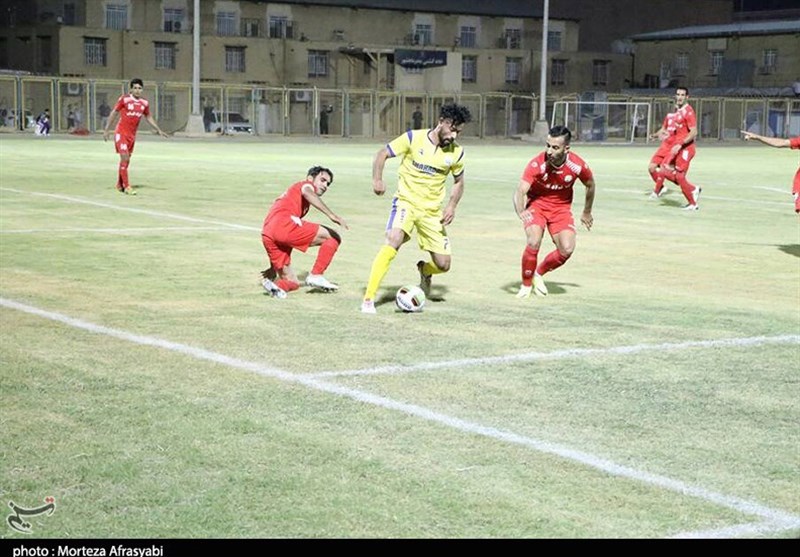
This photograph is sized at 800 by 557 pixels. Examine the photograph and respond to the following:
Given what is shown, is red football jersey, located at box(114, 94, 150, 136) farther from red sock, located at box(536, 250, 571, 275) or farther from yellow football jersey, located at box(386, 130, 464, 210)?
yellow football jersey, located at box(386, 130, 464, 210)

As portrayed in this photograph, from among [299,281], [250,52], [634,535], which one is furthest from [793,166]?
[250,52]

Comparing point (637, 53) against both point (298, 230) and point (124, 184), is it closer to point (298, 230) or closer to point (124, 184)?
point (124, 184)

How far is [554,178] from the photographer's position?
44.9 ft

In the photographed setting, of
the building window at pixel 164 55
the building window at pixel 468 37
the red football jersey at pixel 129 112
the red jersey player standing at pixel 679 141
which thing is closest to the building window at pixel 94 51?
the building window at pixel 164 55

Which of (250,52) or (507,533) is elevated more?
(250,52)

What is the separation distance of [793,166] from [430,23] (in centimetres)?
5304

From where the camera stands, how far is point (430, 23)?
95250mm

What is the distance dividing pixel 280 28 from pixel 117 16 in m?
11.2

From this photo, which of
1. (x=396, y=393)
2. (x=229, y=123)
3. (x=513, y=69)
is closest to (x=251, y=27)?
(x=229, y=123)

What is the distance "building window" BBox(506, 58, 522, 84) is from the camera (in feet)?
319

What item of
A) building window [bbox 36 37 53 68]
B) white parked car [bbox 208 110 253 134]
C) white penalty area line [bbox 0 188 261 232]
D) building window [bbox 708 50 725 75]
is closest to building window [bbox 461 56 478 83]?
building window [bbox 708 50 725 75]

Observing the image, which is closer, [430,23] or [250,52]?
[250,52]

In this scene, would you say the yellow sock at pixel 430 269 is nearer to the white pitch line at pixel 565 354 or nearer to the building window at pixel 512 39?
the white pitch line at pixel 565 354

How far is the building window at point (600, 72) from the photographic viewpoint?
98.8m
